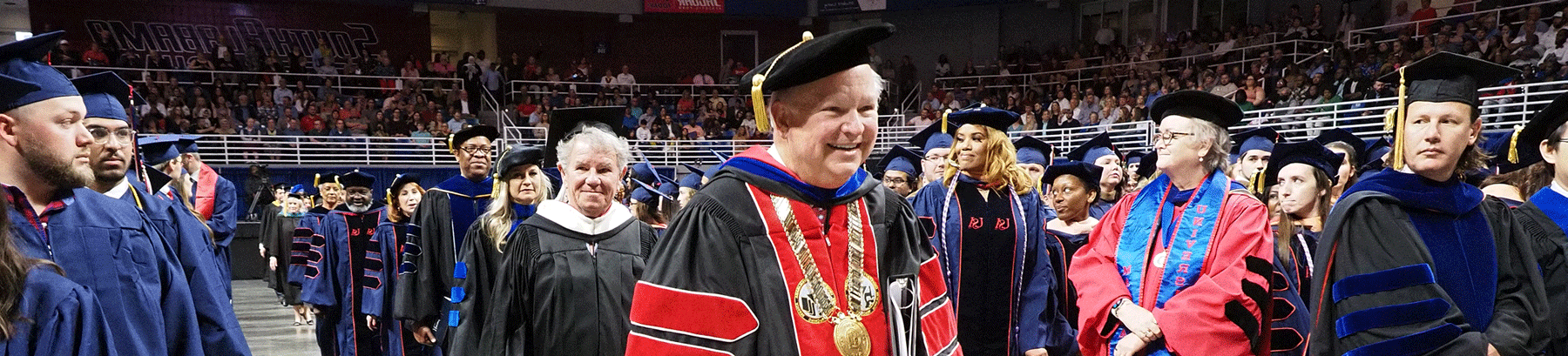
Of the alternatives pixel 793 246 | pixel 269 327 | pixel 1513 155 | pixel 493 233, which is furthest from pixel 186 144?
pixel 1513 155

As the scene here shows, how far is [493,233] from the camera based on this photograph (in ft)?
16.5

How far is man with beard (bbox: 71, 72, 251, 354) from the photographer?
10.2 feet

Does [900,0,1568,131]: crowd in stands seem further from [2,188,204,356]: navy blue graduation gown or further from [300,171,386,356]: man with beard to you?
[2,188,204,356]: navy blue graduation gown

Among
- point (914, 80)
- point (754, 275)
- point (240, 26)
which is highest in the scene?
point (240, 26)

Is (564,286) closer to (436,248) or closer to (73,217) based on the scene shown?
(73,217)

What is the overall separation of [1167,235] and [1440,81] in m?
1.02

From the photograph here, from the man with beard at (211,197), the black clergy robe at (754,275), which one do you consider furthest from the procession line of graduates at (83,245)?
the man with beard at (211,197)

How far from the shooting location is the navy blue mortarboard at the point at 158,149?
7.43 m

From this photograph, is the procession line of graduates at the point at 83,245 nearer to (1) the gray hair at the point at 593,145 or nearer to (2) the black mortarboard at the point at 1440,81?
(1) the gray hair at the point at 593,145

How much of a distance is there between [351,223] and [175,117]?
505 inches

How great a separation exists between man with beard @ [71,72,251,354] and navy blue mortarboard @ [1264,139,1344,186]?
417cm

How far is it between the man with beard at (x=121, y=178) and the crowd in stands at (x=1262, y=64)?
12074mm

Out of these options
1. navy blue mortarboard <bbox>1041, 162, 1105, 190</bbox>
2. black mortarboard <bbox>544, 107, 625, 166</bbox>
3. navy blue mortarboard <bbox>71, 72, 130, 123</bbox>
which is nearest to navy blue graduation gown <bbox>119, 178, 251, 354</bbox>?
navy blue mortarboard <bbox>71, 72, 130, 123</bbox>

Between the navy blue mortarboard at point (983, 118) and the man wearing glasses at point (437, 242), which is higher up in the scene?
the navy blue mortarboard at point (983, 118)
